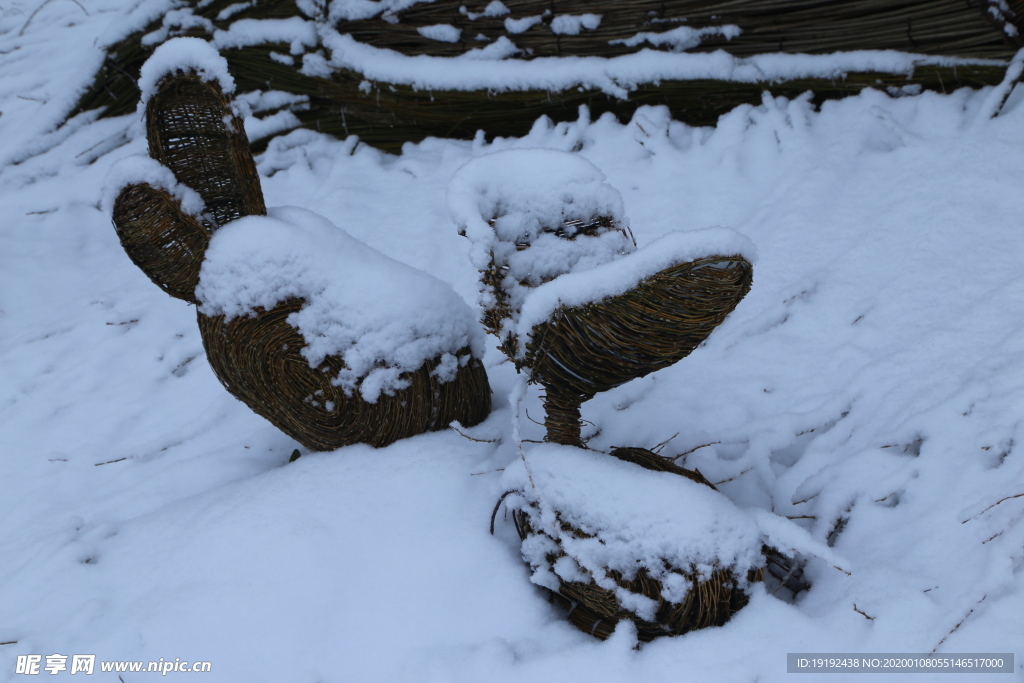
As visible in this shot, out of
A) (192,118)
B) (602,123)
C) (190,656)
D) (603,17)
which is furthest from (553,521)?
(603,17)

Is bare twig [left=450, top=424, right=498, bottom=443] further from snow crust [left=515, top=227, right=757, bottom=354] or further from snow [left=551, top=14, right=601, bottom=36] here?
snow [left=551, top=14, right=601, bottom=36]

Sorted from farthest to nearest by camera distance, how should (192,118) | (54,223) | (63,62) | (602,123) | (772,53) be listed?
1. (63,62)
2. (54,223)
3. (602,123)
4. (772,53)
5. (192,118)

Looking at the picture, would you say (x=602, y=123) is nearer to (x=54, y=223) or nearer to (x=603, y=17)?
(x=603, y=17)

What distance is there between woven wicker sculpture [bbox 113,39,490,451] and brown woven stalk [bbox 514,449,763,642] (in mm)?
543

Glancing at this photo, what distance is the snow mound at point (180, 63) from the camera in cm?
172

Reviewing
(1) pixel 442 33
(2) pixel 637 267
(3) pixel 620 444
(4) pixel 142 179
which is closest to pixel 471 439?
(3) pixel 620 444

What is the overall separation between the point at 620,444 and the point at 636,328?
66 centimetres

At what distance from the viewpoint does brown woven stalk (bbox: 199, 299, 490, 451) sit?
68.2 inches

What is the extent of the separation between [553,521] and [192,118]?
1298mm

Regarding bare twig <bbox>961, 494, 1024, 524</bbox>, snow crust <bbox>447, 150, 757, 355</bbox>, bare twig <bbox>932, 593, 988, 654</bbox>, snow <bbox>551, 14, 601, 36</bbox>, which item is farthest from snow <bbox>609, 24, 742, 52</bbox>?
bare twig <bbox>932, 593, 988, 654</bbox>

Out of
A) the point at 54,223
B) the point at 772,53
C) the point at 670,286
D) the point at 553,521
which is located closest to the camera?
the point at 670,286

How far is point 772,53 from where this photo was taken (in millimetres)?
2684

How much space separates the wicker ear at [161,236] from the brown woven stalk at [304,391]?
0.12 metres

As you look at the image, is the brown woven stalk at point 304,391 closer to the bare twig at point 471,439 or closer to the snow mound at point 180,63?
the bare twig at point 471,439
